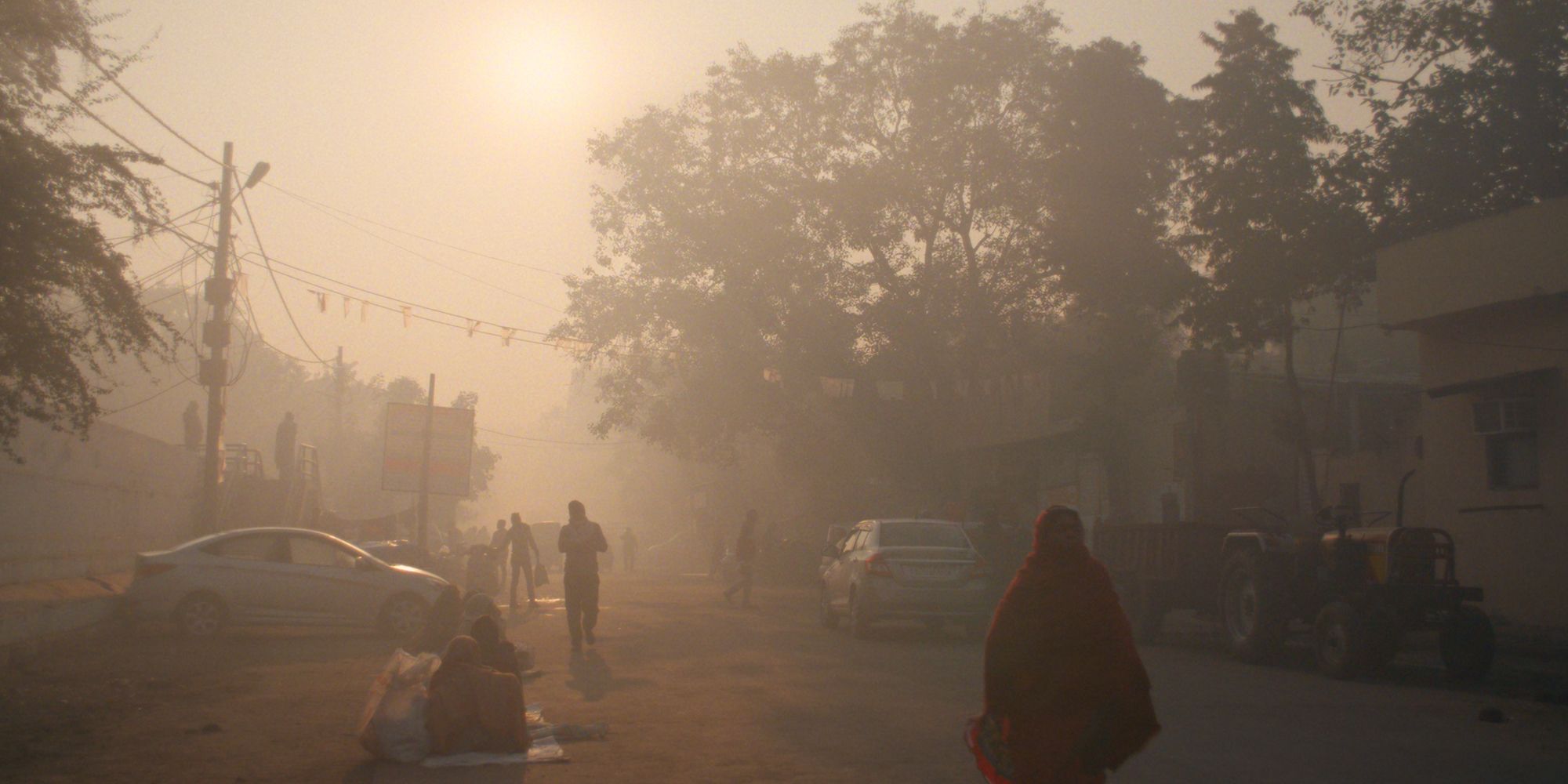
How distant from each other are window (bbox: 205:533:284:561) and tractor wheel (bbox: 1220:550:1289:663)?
12.6m

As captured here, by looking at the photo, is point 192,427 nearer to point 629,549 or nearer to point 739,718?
point 629,549

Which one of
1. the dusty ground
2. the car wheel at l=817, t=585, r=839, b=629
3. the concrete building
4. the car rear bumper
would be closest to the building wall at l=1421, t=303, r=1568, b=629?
the concrete building

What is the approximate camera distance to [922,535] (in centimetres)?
1844

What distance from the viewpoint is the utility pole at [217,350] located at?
2412cm

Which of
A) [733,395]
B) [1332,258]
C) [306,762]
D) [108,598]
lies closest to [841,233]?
[733,395]

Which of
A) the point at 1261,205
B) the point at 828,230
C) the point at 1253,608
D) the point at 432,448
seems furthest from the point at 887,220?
the point at 1253,608

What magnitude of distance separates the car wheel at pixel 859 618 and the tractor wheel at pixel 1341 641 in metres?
6.15

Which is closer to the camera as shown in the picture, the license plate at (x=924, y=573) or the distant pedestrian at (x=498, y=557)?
the license plate at (x=924, y=573)

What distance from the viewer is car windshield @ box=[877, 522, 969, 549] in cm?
1820

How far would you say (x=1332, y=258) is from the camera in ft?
82.9

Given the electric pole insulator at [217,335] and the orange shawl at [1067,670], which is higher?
the electric pole insulator at [217,335]

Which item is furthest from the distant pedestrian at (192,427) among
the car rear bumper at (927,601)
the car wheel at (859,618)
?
the car rear bumper at (927,601)

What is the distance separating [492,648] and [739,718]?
6.79 feet

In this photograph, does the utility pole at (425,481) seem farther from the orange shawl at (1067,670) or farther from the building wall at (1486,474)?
the orange shawl at (1067,670)
